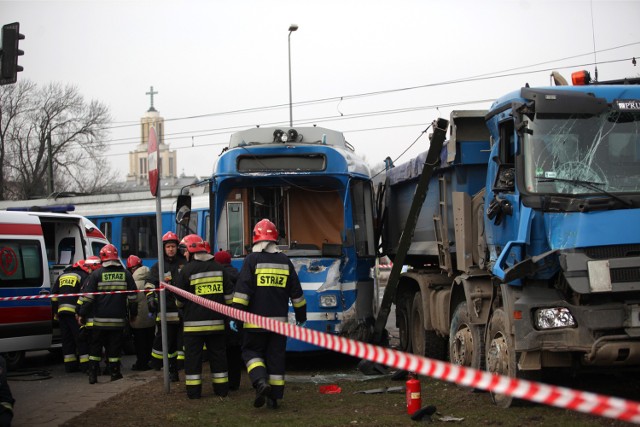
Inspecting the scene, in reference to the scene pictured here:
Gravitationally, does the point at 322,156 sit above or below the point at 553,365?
above

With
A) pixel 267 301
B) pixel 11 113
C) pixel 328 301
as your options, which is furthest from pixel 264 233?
pixel 11 113

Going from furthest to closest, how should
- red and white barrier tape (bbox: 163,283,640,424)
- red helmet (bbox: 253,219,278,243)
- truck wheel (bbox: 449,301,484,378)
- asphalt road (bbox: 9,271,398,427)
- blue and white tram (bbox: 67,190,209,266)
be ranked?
1. blue and white tram (bbox: 67,190,209,266)
2. red helmet (bbox: 253,219,278,243)
3. truck wheel (bbox: 449,301,484,378)
4. asphalt road (bbox: 9,271,398,427)
5. red and white barrier tape (bbox: 163,283,640,424)

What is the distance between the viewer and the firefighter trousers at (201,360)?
975 centimetres

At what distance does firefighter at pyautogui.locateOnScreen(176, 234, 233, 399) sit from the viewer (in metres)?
9.73

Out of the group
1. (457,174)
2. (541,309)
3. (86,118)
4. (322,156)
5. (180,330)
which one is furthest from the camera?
(86,118)

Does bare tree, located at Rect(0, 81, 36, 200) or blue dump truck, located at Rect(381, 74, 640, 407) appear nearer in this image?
blue dump truck, located at Rect(381, 74, 640, 407)

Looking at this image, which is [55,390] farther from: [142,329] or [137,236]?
[137,236]

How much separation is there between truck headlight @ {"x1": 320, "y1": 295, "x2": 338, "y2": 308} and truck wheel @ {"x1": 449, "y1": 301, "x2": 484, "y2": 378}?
7.14 feet

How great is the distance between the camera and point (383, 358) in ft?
18.1

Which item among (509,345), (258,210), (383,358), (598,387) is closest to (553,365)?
(509,345)

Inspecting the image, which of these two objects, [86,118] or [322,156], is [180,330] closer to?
[322,156]

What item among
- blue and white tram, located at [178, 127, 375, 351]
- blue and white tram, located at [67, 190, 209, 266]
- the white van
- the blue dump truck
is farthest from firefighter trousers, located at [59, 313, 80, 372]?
blue and white tram, located at [67, 190, 209, 266]

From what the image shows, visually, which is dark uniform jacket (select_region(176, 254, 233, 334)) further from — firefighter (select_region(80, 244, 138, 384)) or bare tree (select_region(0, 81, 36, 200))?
bare tree (select_region(0, 81, 36, 200))

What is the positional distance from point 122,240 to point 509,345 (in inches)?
681
